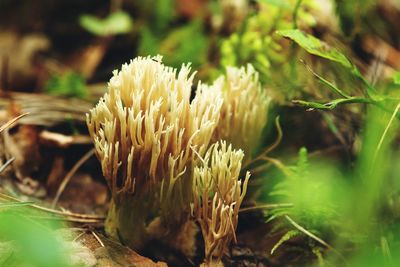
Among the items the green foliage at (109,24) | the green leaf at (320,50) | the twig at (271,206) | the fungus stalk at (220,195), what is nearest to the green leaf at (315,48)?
the green leaf at (320,50)

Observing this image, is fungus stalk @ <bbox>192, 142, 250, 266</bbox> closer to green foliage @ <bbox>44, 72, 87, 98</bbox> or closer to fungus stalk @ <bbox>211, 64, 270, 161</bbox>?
fungus stalk @ <bbox>211, 64, 270, 161</bbox>

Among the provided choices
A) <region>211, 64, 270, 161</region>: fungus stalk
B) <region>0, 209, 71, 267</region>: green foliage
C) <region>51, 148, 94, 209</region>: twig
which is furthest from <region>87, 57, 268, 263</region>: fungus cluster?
<region>0, 209, 71, 267</region>: green foliage

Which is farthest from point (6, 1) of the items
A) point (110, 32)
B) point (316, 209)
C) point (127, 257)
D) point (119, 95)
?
point (316, 209)

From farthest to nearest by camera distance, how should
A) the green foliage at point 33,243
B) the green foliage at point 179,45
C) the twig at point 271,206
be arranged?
1. the green foliage at point 179,45
2. the twig at point 271,206
3. the green foliage at point 33,243

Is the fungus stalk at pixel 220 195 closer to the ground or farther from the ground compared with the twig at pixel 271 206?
farther from the ground

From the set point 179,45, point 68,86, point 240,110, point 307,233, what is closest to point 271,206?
point 307,233

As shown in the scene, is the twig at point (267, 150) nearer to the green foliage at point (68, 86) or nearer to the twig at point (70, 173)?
the twig at point (70, 173)

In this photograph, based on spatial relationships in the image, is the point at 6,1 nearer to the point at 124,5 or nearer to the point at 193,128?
the point at 124,5
